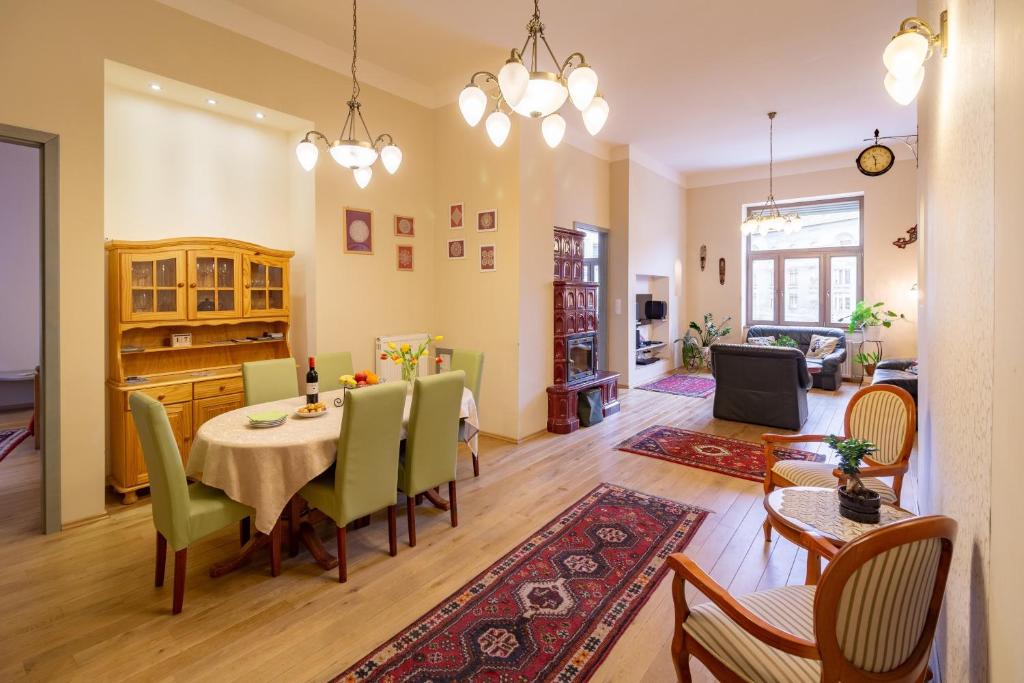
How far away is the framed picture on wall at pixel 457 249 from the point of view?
518 cm

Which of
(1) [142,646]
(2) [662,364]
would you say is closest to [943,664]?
(1) [142,646]

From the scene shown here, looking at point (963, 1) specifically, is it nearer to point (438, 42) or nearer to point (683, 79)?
point (438, 42)

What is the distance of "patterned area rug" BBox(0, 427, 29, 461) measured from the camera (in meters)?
4.44

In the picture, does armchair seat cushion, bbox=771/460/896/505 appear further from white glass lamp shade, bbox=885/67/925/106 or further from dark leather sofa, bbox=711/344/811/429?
dark leather sofa, bbox=711/344/811/429

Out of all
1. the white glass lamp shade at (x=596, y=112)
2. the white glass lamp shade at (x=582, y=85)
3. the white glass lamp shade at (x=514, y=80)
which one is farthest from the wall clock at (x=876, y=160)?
the white glass lamp shade at (x=514, y=80)

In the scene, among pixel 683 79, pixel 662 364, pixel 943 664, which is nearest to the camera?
pixel 943 664

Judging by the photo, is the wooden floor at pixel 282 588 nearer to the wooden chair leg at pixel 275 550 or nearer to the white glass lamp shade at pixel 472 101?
the wooden chair leg at pixel 275 550

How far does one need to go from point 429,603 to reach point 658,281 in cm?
756

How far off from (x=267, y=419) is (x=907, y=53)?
3198mm

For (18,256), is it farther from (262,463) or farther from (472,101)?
(472,101)

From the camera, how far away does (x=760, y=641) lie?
142 centimetres

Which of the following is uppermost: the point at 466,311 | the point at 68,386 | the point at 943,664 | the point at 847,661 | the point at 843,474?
the point at 466,311

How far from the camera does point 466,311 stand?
5215 mm

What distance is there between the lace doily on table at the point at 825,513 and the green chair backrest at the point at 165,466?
2.57 metres
